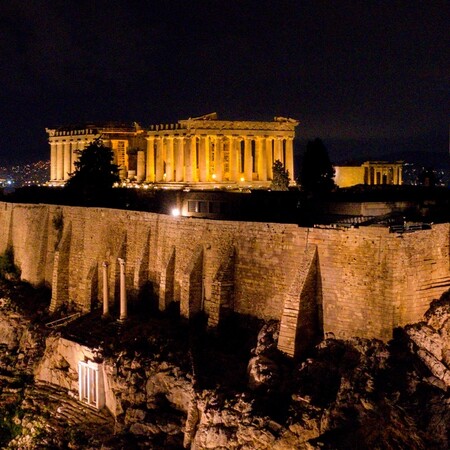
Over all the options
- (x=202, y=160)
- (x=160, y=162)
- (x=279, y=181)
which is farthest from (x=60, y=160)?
(x=279, y=181)

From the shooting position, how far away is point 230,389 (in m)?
25.0

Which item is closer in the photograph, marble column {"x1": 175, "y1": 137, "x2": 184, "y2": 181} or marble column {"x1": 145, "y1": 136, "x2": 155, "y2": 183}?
marble column {"x1": 175, "y1": 137, "x2": 184, "y2": 181}

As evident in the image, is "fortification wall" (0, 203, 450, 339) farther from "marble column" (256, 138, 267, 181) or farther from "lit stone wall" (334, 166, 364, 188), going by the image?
"lit stone wall" (334, 166, 364, 188)

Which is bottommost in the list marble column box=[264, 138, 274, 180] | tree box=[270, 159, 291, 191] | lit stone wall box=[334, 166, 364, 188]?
tree box=[270, 159, 291, 191]

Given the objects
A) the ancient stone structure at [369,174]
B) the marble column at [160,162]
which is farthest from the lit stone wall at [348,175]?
the marble column at [160,162]

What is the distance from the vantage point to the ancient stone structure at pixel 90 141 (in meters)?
73.8

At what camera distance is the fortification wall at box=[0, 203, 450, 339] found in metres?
25.2

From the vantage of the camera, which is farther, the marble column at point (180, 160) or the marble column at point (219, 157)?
the marble column at point (180, 160)

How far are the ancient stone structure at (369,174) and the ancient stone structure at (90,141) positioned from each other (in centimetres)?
1906

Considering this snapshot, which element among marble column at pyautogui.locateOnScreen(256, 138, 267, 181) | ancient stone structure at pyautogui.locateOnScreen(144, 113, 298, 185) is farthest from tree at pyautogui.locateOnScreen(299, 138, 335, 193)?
marble column at pyautogui.locateOnScreen(256, 138, 267, 181)

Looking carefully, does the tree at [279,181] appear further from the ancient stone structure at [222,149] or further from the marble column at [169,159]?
the marble column at [169,159]

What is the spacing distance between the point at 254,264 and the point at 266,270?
0.67 m

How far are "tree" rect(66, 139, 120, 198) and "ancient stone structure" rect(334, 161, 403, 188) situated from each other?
21436 mm

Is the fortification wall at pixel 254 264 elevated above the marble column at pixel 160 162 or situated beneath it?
situated beneath
